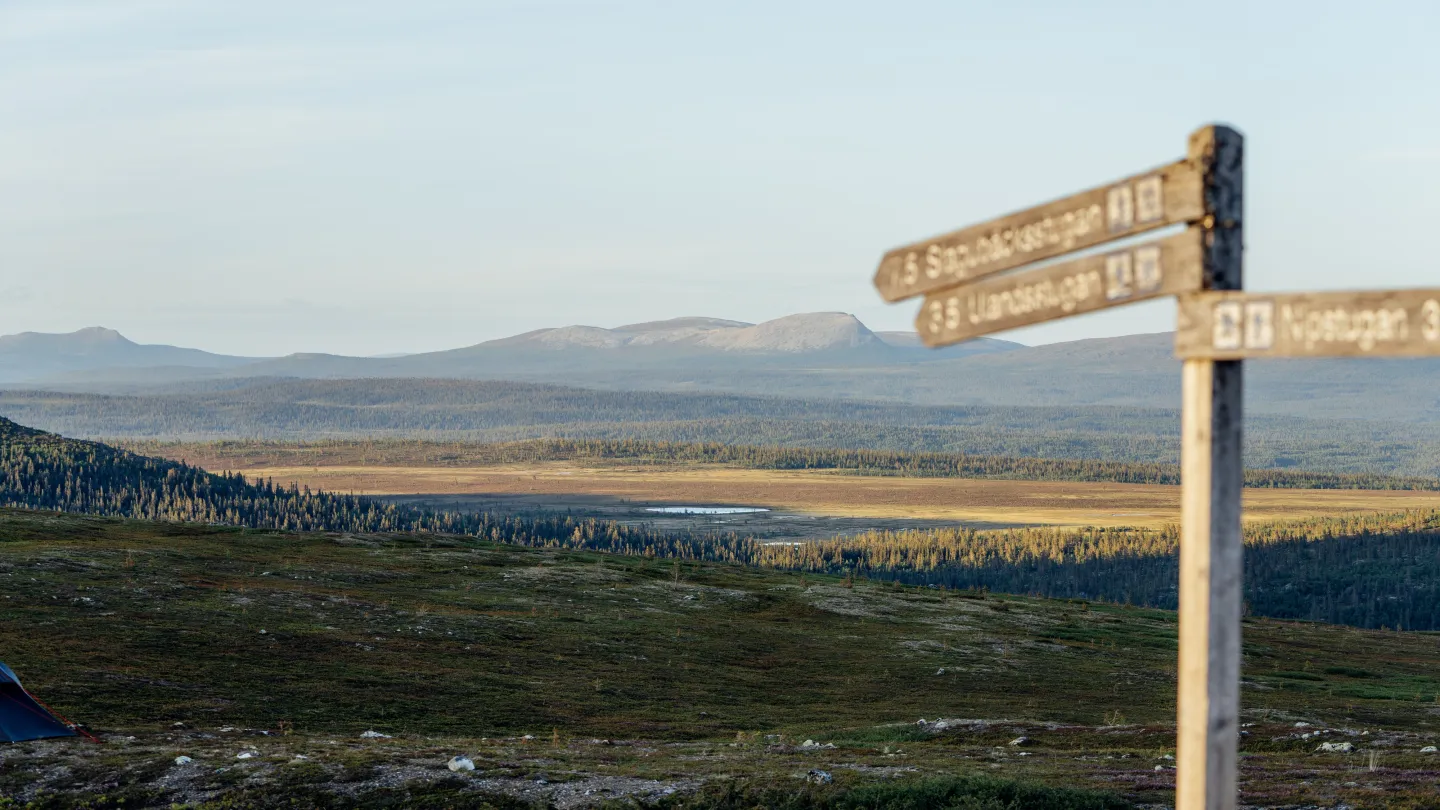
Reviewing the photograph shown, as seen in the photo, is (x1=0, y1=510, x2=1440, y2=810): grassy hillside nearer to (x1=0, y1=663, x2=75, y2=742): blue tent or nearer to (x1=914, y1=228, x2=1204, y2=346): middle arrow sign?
(x1=0, y1=663, x2=75, y2=742): blue tent

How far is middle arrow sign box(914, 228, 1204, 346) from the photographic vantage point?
10109mm

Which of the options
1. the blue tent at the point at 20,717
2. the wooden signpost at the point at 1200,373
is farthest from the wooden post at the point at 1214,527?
the blue tent at the point at 20,717

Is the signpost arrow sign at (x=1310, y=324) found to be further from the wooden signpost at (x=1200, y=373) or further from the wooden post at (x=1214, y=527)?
the wooden post at (x=1214, y=527)

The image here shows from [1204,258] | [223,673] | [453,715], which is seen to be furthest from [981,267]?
[223,673]

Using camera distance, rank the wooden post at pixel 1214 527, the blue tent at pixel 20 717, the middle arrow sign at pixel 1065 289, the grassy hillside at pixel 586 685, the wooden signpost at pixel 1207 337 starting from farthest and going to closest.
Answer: the blue tent at pixel 20 717 < the grassy hillside at pixel 586 685 < the middle arrow sign at pixel 1065 289 < the wooden post at pixel 1214 527 < the wooden signpost at pixel 1207 337

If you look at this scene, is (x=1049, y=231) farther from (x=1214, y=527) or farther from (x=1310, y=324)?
(x=1214, y=527)

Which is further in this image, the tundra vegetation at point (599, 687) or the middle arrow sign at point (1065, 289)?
the tundra vegetation at point (599, 687)

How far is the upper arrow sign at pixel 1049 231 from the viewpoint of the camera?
10.1 metres

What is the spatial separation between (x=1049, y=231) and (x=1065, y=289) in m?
0.51

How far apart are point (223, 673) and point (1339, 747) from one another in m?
32.4

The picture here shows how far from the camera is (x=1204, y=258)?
998 centimetres

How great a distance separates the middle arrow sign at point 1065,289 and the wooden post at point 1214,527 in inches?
9.1

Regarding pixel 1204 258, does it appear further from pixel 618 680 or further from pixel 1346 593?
pixel 1346 593

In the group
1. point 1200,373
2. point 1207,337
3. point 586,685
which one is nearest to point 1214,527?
point 1200,373
